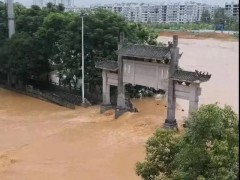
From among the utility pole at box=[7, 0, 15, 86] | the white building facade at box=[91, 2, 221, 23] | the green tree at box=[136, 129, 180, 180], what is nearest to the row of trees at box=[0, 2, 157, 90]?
the utility pole at box=[7, 0, 15, 86]

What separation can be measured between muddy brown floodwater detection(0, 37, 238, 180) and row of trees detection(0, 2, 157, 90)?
95.5 inches

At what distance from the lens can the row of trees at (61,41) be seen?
26.3 metres

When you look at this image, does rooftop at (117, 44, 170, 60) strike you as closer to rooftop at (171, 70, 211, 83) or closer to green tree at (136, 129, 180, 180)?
rooftop at (171, 70, 211, 83)

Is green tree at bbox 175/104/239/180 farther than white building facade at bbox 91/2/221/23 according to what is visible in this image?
No

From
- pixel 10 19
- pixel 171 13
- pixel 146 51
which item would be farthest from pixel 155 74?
pixel 171 13

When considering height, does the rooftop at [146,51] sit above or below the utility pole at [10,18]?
below

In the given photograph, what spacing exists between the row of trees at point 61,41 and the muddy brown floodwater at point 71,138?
2426mm

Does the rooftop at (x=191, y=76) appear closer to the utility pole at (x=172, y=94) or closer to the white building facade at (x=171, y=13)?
the utility pole at (x=172, y=94)

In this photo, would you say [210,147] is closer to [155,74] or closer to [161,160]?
[161,160]

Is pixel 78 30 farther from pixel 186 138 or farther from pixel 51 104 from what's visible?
pixel 186 138

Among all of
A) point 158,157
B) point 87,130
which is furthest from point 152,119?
point 158,157

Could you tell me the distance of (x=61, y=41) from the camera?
1091 inches

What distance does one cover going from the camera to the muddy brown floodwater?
16172mm

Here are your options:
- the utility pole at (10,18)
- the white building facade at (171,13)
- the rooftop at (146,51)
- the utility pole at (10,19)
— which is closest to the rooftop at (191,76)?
the rooftop at (146,51)
